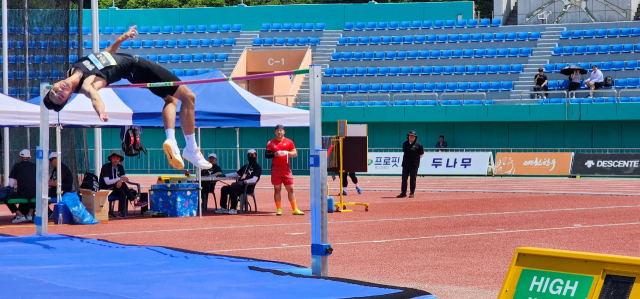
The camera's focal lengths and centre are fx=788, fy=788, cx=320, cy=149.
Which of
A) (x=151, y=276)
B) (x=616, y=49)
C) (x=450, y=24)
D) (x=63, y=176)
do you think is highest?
(x=450, y=24)

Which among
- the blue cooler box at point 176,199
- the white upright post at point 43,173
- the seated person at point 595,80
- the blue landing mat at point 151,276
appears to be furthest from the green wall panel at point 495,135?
the blue landing mat at point 151,276

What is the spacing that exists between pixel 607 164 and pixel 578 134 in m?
3.38

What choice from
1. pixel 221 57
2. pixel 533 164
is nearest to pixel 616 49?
pixel 533 164

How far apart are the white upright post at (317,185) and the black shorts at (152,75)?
1849 millimetres

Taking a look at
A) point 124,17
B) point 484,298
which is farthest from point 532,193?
point 124,17

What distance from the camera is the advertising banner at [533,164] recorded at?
27.7m

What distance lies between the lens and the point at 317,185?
8.06 meters

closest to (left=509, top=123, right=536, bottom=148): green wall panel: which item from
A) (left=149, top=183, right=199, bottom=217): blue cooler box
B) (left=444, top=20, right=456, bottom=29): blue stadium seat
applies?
(left=444, top=20, right=456, bottom=29): blue stadium seat

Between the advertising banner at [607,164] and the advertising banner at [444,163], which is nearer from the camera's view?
the advertising banner at [607,164]

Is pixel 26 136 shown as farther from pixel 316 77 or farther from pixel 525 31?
pixel 525 31

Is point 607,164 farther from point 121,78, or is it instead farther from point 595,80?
point 121,78

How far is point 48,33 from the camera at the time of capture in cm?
1859

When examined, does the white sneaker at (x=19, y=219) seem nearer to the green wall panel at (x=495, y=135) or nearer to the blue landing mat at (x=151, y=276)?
the blue landing mat at (x=151, y=276)

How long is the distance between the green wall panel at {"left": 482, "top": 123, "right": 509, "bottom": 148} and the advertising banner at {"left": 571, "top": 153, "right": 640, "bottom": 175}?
3.86m
